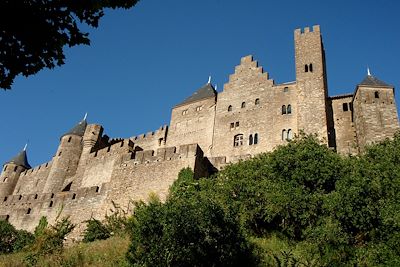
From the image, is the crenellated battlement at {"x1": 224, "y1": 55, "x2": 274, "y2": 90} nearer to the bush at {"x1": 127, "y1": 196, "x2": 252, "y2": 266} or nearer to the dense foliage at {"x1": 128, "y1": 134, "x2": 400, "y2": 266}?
the dense foliage at {"x1": 128, "y1": 134, "x2": 400, "y2": 266}

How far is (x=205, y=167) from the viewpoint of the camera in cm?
2298

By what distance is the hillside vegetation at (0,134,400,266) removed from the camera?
1177cm

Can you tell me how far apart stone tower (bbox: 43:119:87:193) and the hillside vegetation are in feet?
47.2

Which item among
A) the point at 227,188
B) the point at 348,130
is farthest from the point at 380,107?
the point at 227,188

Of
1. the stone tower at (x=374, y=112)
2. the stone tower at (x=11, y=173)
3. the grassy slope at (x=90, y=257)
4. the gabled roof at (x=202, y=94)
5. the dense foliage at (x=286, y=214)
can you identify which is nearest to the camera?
the dense foliage at (x=286, y=214)

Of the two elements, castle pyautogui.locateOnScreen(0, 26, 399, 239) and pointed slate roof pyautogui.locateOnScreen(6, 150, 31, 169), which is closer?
castle pyautogui.locateOnScreen(0, 26, 399, 239)

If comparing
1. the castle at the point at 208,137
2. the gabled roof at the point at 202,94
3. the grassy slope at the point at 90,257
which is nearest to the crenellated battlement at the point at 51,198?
the castle at the point at 208,137

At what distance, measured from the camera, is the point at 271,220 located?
1653 centimetres

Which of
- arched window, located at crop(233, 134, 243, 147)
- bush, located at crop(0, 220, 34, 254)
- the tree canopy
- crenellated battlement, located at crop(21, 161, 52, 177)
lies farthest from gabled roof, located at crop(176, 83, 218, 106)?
the tree canopy

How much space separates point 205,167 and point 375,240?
10675 mm

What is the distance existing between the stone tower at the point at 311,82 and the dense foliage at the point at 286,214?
319 inches

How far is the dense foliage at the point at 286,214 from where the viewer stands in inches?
462

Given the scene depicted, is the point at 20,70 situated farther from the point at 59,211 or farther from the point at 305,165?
the point at 59,211

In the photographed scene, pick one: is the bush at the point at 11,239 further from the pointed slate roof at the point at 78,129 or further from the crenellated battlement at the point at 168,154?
the pointed slate roof at the point at 78,129
